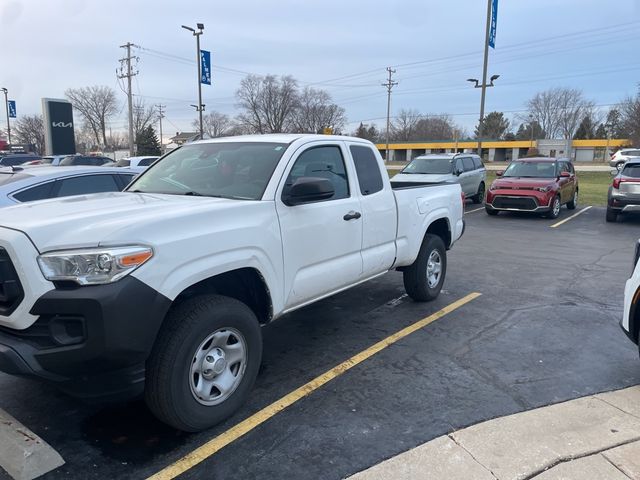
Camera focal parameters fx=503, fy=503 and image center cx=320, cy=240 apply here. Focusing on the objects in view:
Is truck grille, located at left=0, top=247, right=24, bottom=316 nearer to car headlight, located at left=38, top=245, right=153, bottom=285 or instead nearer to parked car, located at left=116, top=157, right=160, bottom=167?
car headlight, located at left=38, top=245, right=153, bottom=285

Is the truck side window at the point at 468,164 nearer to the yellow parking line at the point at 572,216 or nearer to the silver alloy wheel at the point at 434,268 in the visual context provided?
the yellow parking line at the point at 572,216

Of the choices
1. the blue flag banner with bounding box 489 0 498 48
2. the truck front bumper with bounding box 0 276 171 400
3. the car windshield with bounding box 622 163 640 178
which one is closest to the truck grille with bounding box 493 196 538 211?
the car windshield with bounding box 622 163 640 178

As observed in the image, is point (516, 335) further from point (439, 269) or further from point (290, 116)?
point (290, 116)

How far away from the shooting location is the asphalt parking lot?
305 centimetres

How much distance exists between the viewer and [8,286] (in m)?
2.70

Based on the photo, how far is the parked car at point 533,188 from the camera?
14.3 metres

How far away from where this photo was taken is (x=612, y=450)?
10.2ft

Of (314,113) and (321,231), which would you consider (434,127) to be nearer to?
(314,113)

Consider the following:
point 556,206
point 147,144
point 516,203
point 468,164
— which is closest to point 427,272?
point 516,203

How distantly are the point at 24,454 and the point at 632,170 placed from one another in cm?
1476

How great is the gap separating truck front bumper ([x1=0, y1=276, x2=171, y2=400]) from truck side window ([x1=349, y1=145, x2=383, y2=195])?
8.46ft

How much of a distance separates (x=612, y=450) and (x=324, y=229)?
2.45m

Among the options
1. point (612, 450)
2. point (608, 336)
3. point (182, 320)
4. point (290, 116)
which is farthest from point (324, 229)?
point (290, 116)

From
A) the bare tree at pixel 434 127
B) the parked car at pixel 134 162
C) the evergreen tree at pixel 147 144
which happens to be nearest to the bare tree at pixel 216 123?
the evergreen tree at pixel 147 144
